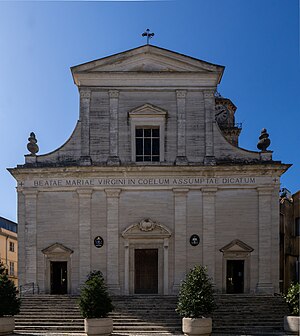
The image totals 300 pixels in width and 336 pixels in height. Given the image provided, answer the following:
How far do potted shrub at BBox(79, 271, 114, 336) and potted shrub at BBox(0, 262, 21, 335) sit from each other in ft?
10.2

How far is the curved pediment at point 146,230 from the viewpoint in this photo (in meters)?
24.2

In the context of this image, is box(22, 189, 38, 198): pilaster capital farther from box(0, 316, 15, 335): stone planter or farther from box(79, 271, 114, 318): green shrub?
box(79, 271, 114, 318): green shrub

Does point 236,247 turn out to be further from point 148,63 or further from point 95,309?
point 148,63

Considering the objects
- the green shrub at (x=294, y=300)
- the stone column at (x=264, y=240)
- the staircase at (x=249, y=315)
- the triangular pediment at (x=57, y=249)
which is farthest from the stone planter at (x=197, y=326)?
the triangular pediment at (x=57, y=249)

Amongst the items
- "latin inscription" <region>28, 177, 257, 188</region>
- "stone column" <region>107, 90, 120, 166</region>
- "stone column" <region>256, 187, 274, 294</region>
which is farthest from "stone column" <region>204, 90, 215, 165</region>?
"stone column" <region>107, 90, 120, 166</region>

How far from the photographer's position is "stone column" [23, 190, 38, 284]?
24234 millimetres

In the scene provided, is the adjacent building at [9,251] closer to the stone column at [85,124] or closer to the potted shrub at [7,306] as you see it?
the stone column at [85,124]

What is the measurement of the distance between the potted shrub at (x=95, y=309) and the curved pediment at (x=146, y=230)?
5593 mm

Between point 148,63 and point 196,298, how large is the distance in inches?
526

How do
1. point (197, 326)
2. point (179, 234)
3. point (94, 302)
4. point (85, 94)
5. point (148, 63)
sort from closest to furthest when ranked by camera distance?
point (197, 326) < point (94, 302) < point (179, 234) < point (85, 94) < point (148, 63)

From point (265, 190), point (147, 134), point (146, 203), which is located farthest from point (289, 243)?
point (147, 134)

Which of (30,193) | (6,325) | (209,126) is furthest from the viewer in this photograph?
(209,126)

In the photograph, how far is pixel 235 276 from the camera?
24.5 m

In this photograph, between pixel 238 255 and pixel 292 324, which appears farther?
pixel 238 255
